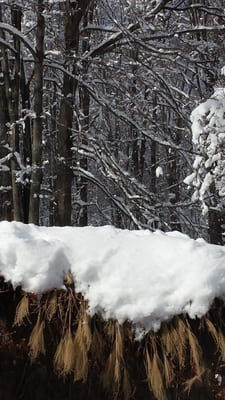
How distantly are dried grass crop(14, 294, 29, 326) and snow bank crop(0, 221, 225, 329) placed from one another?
0.05 metres

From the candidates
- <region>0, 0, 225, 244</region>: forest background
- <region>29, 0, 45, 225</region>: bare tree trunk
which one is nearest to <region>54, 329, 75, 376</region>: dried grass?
<region>0, 0, 225, 244</region>: forest background

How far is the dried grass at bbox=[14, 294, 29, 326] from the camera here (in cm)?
211

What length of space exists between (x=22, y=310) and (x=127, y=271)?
45 cm

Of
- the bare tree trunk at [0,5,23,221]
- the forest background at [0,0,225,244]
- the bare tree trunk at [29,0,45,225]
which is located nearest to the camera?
the forest background at [0,0,225,244]

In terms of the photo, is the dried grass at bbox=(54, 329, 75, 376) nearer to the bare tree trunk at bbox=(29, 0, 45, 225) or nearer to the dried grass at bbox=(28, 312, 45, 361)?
the dried grass at bbox=(28, 312, 45, 361)

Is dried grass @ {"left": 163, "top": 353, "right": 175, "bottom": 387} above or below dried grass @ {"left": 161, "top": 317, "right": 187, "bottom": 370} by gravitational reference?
below

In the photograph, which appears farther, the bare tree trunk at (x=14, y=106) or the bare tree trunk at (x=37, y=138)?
the bare tree trunk at (x=14, y=106)

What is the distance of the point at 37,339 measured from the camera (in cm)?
211

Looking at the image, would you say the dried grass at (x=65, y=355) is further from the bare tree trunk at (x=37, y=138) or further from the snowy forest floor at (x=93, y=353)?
the bare tree trunk at (x=37, y=138)

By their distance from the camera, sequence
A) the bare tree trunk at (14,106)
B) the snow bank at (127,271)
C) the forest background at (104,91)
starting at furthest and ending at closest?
the bare tree trunk at (14,106), the forest background at (104,91), the snow bank at (127,271)

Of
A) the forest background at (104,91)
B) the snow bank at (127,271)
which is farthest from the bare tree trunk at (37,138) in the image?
the snow bank at (127,271)

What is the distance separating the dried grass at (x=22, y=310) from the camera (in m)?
2.11

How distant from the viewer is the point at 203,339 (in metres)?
2.13

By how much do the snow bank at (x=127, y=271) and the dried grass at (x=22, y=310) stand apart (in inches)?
2.1
